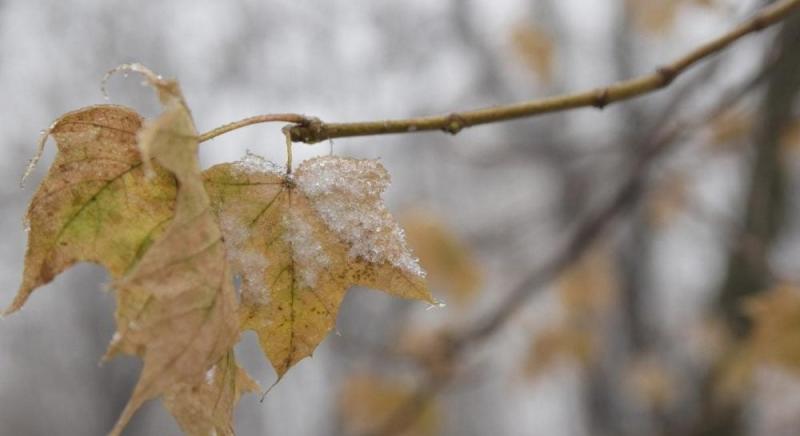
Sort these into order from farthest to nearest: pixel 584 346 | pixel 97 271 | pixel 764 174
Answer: pixel 97 271 < pixel 584 346 < pixel 764 174

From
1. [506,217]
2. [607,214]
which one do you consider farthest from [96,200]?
[506,217]

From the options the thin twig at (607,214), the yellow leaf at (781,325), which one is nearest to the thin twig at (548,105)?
the thin twig at (607,214)

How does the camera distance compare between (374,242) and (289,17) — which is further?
(289,17)

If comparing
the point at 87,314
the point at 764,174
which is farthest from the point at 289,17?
the point at 764,174

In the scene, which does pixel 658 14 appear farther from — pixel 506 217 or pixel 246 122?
pixel 506 217

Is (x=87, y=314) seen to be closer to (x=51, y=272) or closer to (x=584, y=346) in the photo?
(x=584, y=346)

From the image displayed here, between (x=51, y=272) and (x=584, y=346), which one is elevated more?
(x=584, y=346)

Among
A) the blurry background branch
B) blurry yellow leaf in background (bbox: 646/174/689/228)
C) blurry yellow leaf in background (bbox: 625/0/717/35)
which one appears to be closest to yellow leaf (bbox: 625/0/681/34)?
blurry yellow leaf in background (bbox: 625/0/717/35)

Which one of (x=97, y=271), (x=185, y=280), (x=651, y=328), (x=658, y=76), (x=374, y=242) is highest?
(x=97, y=271)

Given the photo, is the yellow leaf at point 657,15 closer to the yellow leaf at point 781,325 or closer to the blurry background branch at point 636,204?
the blurry background branch at point 636,204
